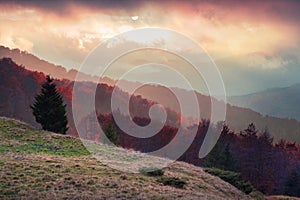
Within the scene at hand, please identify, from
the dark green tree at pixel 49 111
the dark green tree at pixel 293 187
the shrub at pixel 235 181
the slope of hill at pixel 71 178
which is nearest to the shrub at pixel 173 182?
the slope of hill at pixel 71 178

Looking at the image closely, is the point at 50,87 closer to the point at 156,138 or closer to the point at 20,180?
the point at 20,180

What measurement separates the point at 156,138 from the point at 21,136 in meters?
62.5

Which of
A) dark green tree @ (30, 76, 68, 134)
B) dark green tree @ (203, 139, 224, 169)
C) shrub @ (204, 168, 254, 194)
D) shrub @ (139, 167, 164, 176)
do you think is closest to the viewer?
shrub @ (139, 167, 164, 176)

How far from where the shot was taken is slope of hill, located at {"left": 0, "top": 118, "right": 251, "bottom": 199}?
19391mm

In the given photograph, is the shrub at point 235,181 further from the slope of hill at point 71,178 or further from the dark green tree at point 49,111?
the dark green tree at point 49,111

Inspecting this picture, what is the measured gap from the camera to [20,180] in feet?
67.6

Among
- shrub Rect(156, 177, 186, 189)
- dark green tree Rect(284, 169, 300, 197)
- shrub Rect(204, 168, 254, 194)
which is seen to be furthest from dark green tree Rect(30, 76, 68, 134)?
dark green tree Rect(284, 169, 300, 197)

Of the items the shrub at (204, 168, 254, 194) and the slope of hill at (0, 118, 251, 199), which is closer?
the slope of hill at (0, 118, 251, 199)

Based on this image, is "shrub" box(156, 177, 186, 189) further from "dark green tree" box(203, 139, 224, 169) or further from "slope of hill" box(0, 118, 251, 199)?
"dark green tree" box(203, 139, 224, 169)

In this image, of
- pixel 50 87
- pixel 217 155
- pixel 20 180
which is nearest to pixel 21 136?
pixel 50 87

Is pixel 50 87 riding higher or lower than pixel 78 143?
higher

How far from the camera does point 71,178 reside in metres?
21.9

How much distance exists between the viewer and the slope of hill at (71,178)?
19.4m

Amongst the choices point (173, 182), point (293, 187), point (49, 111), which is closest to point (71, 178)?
point (173, 182)
